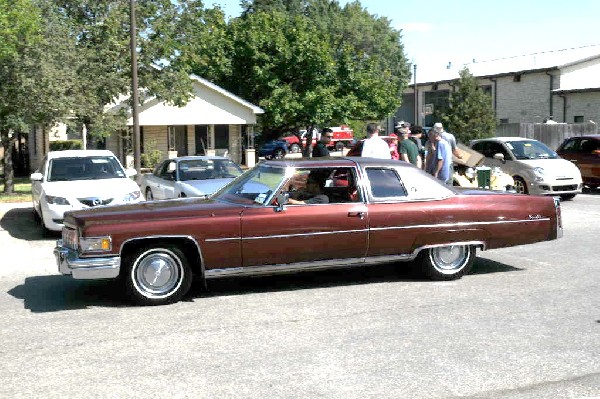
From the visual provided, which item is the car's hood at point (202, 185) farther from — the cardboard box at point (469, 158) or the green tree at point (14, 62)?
the green tree at point (14, 62)

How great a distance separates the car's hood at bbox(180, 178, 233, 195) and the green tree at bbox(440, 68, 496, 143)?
2380cm

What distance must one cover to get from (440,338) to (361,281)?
248cm

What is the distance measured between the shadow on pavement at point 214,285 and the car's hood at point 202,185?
173 inches

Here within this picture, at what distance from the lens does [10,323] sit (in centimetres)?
683

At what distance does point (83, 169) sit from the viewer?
1389 centimetres

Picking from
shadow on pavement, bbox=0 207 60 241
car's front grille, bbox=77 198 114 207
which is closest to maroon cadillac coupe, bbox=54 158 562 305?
→ car's front grille, bbox=77 198 114 207

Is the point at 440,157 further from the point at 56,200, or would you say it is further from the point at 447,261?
the point at 56,200

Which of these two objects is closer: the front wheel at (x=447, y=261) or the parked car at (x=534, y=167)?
the front wheel at (x=447, y=261)

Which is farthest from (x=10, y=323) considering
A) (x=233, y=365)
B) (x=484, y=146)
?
(x=484, y=146)

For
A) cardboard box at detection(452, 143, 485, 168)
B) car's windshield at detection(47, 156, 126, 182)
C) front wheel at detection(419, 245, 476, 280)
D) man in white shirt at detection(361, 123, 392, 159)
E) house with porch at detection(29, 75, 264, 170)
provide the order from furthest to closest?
1. house with porch at detection(29, 75, 264, 170)
2. cardboard box at detection(452, 143, 485, 168)
3. car's windshield at detection(47, 156, 126, 182)
4. man in white shirt at detection(361, 123, 392, 159)
5. front wheel at detection(419, 245, 476, 280)

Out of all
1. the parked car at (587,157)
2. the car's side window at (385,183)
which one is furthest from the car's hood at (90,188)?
the parked car at (587,157)

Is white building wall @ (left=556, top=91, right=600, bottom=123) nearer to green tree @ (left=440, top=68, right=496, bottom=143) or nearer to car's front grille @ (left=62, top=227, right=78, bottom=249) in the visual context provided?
green tree @ (left=440, top=68, right=496, bottom=143)

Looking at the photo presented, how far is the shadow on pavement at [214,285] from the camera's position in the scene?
7.71 metres

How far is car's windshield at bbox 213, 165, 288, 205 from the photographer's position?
7.84 metres
